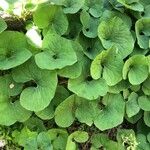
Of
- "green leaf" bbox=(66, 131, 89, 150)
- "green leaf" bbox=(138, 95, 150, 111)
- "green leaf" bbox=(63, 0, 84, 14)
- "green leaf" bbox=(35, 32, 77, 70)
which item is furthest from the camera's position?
"green leaf" bbox=(138, 95, 150, 111)

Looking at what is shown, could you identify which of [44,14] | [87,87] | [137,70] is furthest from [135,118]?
[44,14]

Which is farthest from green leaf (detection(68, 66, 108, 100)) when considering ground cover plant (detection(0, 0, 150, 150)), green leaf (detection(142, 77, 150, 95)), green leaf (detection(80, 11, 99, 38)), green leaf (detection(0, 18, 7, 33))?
green leaf (detection(0, 18, 7, 33))

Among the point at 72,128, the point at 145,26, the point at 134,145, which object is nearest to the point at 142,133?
the point at 134,145

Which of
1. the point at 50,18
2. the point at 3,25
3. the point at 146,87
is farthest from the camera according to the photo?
the point at 146,87

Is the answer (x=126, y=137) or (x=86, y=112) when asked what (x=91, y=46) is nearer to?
(x=86, y=112)

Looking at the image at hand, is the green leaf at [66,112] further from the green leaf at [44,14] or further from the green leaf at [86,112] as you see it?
the green leaf at [44,14]

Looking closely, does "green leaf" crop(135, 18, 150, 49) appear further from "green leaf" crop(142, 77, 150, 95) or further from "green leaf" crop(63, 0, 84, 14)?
"green leaf" crop(63, 0, 84, 14)
